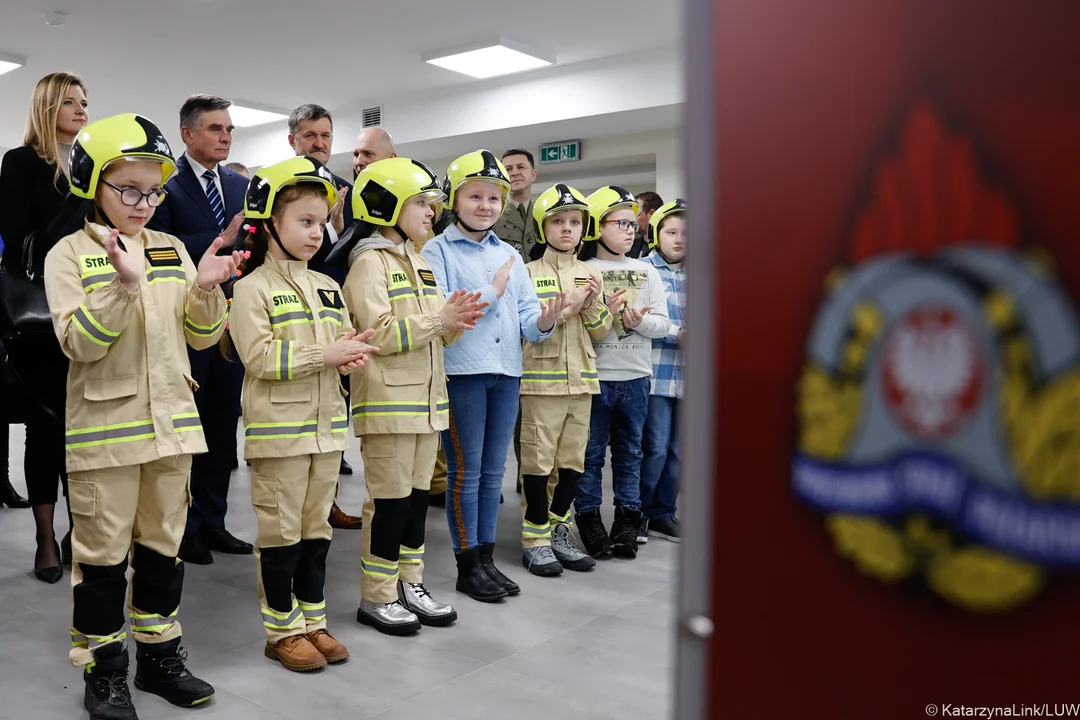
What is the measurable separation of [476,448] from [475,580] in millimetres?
506

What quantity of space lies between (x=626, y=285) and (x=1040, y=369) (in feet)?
A: 11.4

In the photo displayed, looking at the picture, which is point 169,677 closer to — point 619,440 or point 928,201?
point 619,440

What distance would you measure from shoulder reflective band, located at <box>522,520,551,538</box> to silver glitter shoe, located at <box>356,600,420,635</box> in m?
0.82

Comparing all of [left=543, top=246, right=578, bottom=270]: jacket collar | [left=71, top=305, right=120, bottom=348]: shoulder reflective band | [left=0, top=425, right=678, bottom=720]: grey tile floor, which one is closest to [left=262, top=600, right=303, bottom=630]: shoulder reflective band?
[left=0, top=425, right=678, bottom=720]: grey tile floor

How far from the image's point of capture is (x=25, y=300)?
285 cm

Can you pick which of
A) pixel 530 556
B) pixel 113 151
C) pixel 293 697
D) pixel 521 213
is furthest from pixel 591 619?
pixel 521 213

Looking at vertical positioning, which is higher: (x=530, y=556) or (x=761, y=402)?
(x=761, y=402)

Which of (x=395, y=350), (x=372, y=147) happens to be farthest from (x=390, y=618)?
(x=372, y=147)

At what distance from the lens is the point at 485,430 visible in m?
3.41

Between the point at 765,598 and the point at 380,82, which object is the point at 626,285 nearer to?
the point at 765,598

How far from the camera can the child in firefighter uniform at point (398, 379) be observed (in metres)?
2.90

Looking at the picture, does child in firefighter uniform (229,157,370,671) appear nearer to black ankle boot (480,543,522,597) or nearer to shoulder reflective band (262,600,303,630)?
shoulder reflective band (262,600,303,630)

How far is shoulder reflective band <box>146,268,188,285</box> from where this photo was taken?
7.89 feet

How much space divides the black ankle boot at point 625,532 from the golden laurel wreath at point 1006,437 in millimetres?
3331
